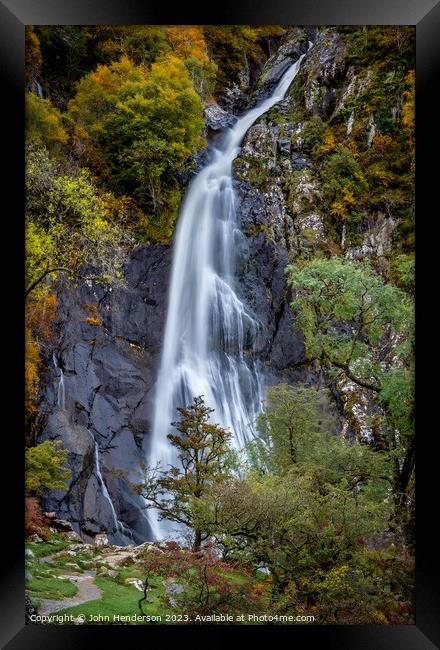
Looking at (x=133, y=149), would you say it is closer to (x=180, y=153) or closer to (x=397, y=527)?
(x=180, y=153)

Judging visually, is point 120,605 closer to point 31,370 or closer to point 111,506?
point 111,506

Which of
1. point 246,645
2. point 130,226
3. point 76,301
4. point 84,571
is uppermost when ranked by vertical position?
point 130,226

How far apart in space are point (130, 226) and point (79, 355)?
1.24 metres

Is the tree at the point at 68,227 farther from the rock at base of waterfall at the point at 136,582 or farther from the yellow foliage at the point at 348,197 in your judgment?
the rock at base of waterfall at the point at 136,582

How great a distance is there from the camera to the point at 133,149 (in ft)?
16.1

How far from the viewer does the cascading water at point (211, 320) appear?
475 cm

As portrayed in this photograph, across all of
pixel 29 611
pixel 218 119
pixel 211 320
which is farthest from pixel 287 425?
pixel 218 119

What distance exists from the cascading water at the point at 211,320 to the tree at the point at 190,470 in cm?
8

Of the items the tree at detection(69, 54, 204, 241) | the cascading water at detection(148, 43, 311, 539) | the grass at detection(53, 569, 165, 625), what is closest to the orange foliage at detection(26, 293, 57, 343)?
the cascading water at detection(148, 43, 311, 539)

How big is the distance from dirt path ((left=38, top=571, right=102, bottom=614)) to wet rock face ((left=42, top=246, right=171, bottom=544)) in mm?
312

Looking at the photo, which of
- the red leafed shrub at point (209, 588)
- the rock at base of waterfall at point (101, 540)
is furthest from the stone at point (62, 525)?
the red leafed shrub at point (209, 588)

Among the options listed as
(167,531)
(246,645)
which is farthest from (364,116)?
(246,645)
